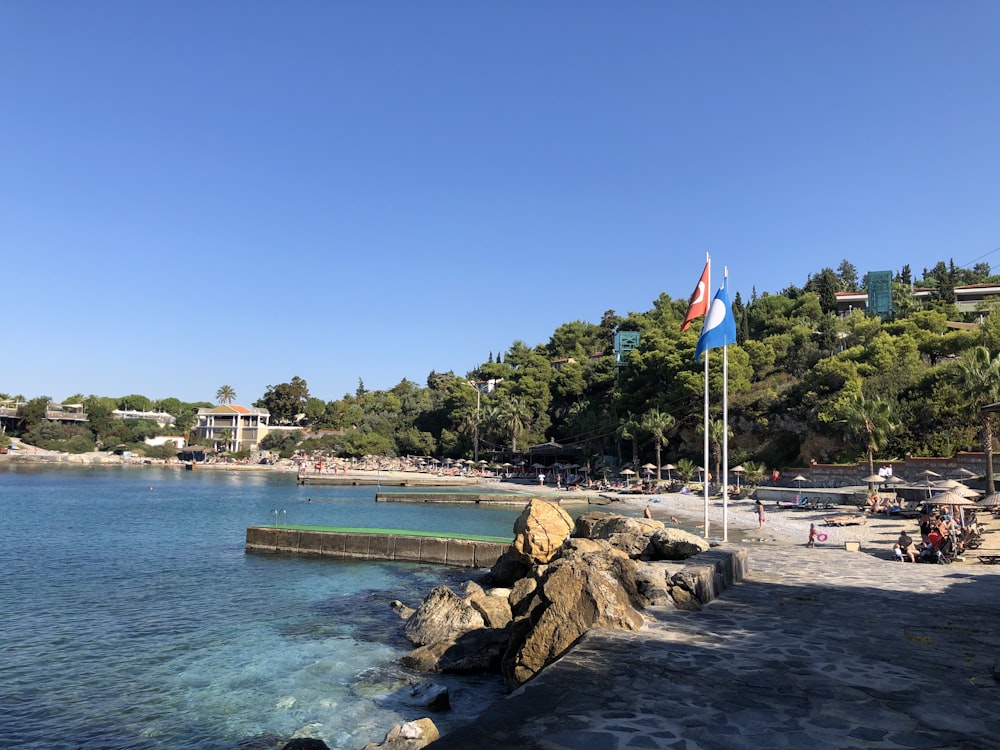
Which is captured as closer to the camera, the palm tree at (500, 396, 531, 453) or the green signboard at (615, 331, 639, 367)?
the palm tree at (500, 396, 531, 453)

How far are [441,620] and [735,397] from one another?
47479mm

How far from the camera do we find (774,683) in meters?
6.08

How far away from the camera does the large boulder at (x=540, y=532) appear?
15.7 m

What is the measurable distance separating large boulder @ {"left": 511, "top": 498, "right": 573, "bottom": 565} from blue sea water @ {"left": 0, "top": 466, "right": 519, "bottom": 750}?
11.9ft

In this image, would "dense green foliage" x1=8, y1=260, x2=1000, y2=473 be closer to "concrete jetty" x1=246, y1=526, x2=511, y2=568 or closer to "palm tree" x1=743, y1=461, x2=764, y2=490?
"palm tree" x1=743, y1=461, x2=764, y2=490

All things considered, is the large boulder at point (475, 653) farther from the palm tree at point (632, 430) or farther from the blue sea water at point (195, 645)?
the palm tree at point (632, 430)

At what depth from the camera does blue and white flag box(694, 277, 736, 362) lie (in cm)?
1725

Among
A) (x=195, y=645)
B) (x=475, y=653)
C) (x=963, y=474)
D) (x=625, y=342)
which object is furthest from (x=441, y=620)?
(x=625, y=342)

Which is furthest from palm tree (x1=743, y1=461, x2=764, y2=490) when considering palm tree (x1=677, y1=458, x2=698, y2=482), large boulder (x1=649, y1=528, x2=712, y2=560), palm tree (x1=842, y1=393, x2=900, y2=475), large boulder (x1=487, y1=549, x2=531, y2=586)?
large boulder (x1=649, y1=528, x2=712, y2=560)

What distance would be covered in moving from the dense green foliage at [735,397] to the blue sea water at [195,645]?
25004 mm

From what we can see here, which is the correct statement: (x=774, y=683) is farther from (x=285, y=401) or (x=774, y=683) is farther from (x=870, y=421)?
(x=285, y=401)

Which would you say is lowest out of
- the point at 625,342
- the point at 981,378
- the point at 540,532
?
the point at 540,532

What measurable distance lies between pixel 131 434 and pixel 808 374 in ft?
356

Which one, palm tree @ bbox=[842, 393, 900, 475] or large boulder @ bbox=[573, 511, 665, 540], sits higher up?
palm tree @ bbox=[842, 393, 900, 475]
